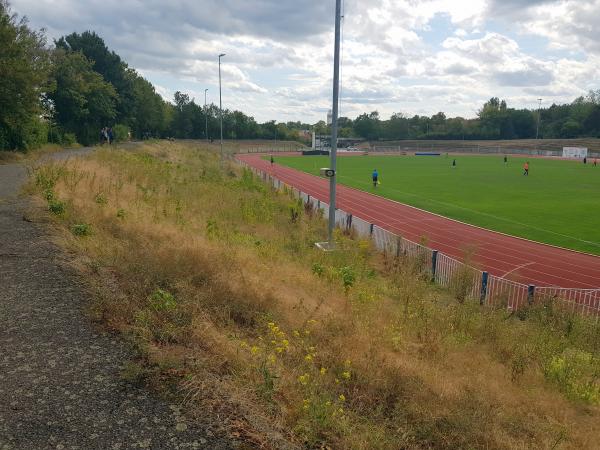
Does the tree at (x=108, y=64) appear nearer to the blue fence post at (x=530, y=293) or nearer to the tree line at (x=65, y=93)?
the tree line at (x=65, y=93)

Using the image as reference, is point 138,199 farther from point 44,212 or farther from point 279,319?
point 279,319

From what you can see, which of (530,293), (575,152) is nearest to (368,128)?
(575,152)

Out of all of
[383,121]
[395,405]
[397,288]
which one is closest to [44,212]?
[397,288]

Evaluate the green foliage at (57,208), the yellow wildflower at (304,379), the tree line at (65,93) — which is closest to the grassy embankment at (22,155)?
the tree line at (65,93)

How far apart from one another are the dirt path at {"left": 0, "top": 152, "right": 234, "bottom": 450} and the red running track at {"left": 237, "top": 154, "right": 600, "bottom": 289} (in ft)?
46.8

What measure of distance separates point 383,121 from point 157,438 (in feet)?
512

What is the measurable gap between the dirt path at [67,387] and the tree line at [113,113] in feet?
71.4

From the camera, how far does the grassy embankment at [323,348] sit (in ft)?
14.7

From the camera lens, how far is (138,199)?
1384 centimetres

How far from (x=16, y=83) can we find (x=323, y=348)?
81.0 feet

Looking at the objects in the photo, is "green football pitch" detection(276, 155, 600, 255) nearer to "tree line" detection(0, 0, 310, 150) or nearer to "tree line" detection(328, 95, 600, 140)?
"tree line" detection(0, 0, 310, 150)

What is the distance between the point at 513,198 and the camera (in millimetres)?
33656

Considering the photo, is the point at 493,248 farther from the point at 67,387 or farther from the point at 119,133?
the point at 119,133

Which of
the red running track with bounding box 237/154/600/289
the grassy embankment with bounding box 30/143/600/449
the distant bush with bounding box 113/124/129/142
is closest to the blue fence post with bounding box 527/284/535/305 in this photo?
the grassy embankment with bounding box 30/143/600/449
